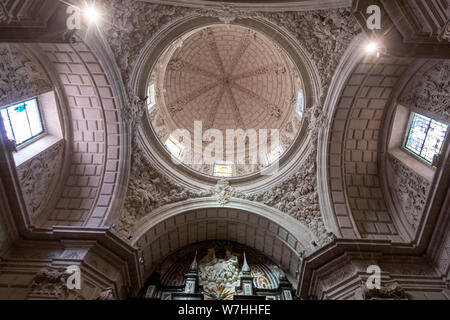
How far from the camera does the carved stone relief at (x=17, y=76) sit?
32.6 feet

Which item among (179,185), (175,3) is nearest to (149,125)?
(179,185)

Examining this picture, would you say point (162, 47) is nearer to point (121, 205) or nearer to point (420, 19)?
point (121, 205)

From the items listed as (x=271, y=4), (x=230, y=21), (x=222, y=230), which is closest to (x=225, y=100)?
(x=222, y=230)

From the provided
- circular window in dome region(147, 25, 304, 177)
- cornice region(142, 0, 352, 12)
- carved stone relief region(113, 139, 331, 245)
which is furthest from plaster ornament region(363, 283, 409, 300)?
cornice region(142, 0, 352, 12)

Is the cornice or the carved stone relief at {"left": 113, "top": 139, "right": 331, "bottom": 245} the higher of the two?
the cornice

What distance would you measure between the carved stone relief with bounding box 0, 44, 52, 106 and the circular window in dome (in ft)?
22.4

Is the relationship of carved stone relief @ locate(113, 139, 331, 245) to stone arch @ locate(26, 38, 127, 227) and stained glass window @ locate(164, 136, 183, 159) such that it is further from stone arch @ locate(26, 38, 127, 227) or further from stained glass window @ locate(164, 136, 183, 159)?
stained glass window @ locate(164, 136, 183, 159)

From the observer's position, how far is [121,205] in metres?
13.0

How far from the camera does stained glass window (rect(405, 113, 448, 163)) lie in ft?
37.0

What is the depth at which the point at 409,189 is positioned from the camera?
12.4 meters

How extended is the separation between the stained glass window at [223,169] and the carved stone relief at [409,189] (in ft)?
29.3

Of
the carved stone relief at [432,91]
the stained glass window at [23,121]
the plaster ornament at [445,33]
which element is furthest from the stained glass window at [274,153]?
the stained glass window at [23,121]

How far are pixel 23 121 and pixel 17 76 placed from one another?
80.6 inches

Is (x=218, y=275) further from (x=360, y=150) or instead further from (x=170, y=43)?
(x=170, y=43)
